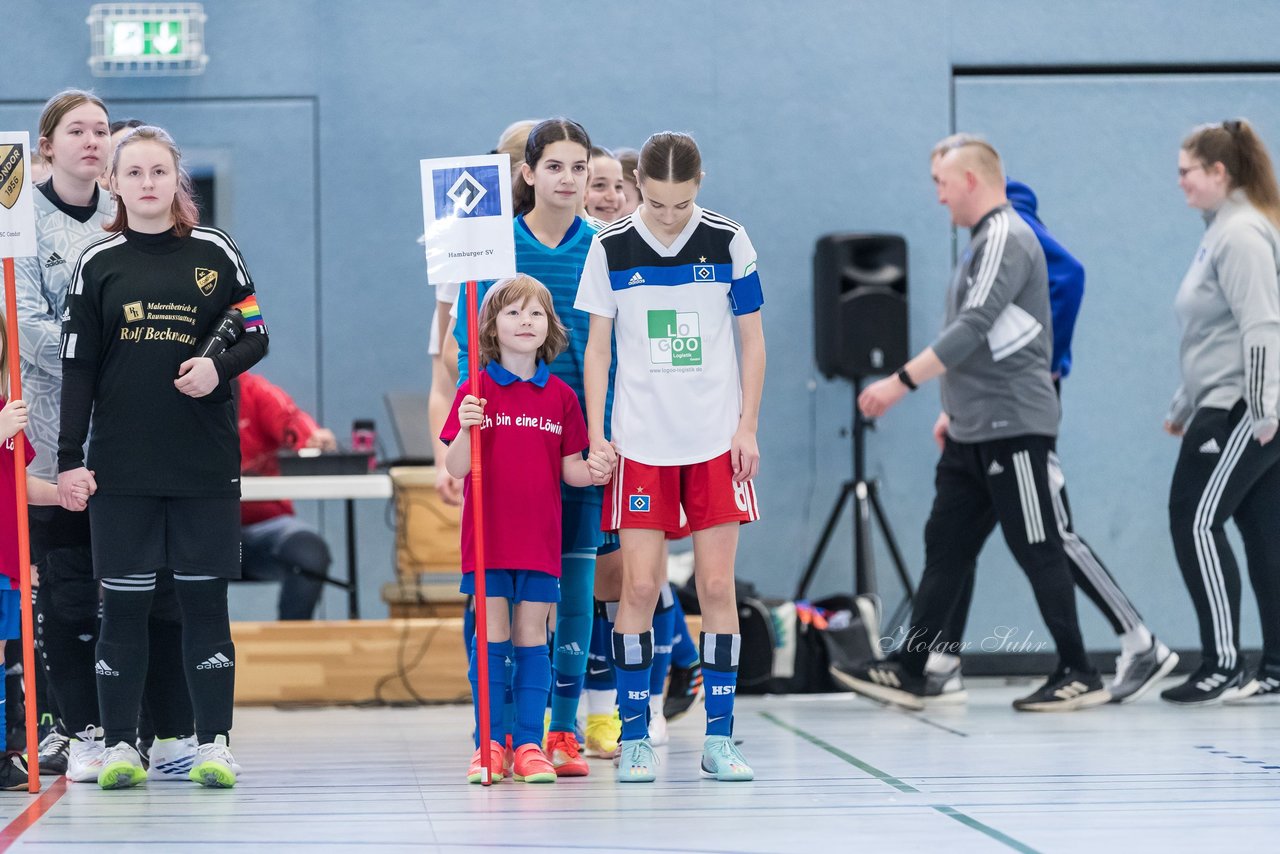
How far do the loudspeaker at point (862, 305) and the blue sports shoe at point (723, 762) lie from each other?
289 centimetres

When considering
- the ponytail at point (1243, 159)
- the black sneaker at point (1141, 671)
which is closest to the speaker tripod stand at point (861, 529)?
the black sneaker at point (1141, 671)

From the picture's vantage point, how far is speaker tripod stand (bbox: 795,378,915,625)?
18.6 ft

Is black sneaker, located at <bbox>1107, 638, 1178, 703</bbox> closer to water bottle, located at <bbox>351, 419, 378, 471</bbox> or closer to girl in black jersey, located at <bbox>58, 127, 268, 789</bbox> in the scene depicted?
water bottle, located at <bbox>351, 419, 378, 471</bbox>

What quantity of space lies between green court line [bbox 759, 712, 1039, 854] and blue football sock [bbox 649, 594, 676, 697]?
Answer: 42 centimetres

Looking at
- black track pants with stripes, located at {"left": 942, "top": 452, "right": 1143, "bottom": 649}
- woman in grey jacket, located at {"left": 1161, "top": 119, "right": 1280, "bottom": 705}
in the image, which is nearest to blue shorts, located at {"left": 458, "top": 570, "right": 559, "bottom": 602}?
black track pants with stripes, located at {"left": 942, "top": 452, "right": 1143, "bottom": 649}

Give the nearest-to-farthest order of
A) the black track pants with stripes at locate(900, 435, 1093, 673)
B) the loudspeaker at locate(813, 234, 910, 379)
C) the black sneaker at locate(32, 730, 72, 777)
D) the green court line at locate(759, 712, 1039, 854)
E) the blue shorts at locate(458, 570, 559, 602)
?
the green court line at locate(759, 712, 1039, 854) < the blue shorts at locate(458, 570, 559, 602) < the black sneaker at locate(32, 730, 72, 777) < the black track pants with stripes at locate(900, 435, 1093, 673) < the loudspeaker at locate(813, 234, 910, 379)

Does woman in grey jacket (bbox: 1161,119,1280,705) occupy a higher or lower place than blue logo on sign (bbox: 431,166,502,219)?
lower

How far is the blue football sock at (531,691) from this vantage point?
10.3ft

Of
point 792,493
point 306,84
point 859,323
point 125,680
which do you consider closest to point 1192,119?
point 859,323

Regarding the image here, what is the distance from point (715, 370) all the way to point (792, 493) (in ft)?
10.4

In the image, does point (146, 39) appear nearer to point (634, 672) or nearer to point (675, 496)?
point (675, 496)

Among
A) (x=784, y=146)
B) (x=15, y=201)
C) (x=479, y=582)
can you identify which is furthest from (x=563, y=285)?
(x=784, y=146)

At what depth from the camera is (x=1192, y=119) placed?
20.3ft

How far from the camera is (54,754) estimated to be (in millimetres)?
3393
